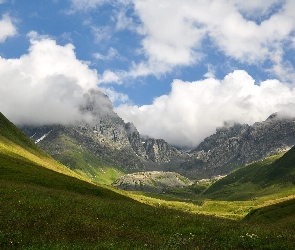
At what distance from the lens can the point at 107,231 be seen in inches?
794

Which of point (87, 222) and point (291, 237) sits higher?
point (291, 237)

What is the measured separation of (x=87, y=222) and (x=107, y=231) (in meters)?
2.45

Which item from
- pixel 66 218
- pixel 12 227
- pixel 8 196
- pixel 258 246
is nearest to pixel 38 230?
pixel 12 227

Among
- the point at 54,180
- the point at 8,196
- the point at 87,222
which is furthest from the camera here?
the point at 54,180

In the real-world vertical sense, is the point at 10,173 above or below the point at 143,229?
below

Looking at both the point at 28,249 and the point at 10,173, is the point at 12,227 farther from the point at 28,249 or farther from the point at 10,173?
the point at 10,173

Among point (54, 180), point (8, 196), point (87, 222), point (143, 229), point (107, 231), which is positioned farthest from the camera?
point (54, 180)

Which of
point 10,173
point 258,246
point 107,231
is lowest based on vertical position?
point 10,173

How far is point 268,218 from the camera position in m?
67.3

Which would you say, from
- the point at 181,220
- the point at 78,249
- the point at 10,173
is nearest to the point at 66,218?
the point at 78,249

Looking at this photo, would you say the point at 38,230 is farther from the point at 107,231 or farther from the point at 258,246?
the point at 258,246

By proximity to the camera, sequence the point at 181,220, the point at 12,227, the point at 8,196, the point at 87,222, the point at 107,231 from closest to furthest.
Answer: the point at 12,227
the point at 107,231
the point at 87,222
the point at 181,220
the point at 8,196

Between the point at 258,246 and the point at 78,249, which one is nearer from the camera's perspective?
the point at 78,249

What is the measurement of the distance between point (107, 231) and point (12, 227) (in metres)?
5.85
